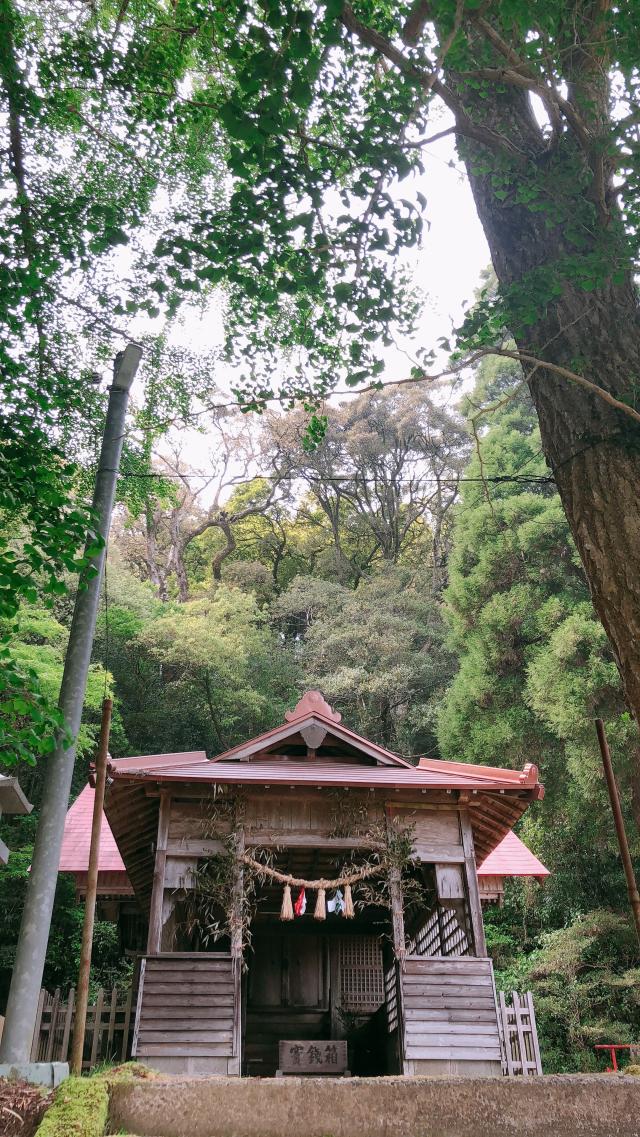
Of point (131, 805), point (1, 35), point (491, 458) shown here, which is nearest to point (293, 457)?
point (491, 458)

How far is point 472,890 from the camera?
362 inches

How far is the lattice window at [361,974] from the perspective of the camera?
43.4 ft

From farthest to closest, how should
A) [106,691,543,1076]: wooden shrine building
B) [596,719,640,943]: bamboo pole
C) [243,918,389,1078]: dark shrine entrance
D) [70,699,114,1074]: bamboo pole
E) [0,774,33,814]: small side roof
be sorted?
[243,918,389,1078]: dark shrine entrance < [106,691,543,1076]: wooden shrine building < [0,774,33,814]: small side roof < [596,719,640,943]: bamboo pole < [70,699,114,1074]: bamboo pole

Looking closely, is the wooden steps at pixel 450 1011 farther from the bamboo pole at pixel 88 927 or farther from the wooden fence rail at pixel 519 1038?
the bamboo pole at pixel 88 927

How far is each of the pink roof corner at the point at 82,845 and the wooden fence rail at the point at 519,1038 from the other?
6047mm

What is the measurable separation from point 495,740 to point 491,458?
738cm

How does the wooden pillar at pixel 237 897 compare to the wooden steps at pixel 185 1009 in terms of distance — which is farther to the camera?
the wooden pillar at pixel 237 897

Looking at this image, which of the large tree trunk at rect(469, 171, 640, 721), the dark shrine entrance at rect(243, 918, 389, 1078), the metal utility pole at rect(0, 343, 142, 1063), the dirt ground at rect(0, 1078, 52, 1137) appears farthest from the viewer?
the dark shrine entrance at rect(243, 918, 389, 1078)

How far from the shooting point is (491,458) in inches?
780

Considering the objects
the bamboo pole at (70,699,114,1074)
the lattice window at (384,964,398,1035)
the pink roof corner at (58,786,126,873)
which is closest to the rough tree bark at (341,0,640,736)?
the bamboo pole at (70,699,114,1074)

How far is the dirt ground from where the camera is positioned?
2564 millimetres

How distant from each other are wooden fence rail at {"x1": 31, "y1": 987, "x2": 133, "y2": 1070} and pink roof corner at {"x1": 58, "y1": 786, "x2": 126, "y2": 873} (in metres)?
1.71

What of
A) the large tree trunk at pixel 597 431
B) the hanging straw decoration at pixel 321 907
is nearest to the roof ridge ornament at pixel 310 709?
the hanging straw decoration at pixel 321 907

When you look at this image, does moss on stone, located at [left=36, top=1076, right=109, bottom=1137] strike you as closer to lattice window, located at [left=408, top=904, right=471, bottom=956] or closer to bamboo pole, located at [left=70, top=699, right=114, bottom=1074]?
bamboo pole, located at [left=70, top=699, right=114, bottom=1074]
